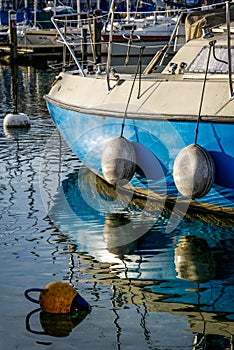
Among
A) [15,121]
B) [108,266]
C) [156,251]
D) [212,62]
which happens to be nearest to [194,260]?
[156,251]

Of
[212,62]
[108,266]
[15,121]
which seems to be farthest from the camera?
[15,121]

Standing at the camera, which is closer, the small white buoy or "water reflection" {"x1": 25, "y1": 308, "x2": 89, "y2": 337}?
"water reflection" {"x1": 25, "y1": 308, "x2": 89, "y2": 337}

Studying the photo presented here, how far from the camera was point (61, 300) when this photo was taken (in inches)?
240

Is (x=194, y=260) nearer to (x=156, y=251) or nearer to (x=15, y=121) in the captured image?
(x=156, y=251)

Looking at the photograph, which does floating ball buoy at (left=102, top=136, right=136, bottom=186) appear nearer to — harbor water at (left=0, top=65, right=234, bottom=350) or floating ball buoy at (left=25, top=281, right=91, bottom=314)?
harbor water at (left=0, top=65, right=234, bottom=350)

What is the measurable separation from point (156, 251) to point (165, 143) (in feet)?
4.37

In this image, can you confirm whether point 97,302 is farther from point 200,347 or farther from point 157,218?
point 157,218

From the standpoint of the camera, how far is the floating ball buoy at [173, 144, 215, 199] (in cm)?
782

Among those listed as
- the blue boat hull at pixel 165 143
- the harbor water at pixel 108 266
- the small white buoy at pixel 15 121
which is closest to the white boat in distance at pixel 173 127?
the blue boat hull at pixel 165 143

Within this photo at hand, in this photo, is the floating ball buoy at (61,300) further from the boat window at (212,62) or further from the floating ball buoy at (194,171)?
the boat window at (212,62)

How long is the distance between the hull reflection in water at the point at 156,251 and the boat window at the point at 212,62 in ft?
5.53

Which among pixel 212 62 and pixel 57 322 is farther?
pixel 212 62

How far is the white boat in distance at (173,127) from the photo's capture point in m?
7.98

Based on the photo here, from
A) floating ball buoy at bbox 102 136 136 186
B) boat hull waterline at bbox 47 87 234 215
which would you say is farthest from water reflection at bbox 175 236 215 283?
floating ball buoy at bbox 102 136 136 186
